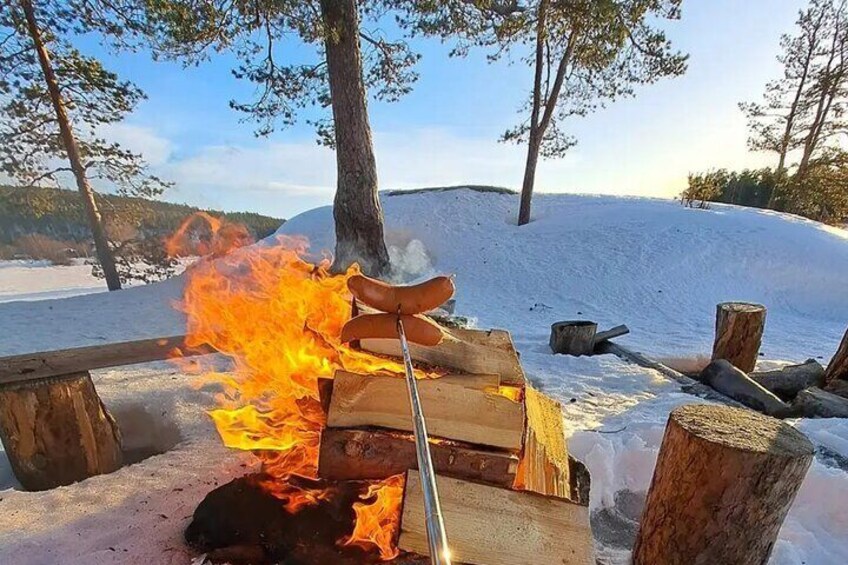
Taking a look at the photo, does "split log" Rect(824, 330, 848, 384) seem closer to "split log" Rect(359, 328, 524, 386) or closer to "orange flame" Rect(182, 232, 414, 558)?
"split log" Rect(359, 328, 524, 386)

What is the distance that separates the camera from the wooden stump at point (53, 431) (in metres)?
2.80

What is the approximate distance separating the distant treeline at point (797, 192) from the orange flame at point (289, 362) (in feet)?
59.7

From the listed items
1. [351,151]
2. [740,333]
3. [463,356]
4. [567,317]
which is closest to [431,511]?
[463,356]

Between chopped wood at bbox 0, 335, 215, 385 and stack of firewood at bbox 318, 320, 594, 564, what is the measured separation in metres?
1.96

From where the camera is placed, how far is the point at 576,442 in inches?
125

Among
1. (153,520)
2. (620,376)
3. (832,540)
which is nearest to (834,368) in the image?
(620,376)

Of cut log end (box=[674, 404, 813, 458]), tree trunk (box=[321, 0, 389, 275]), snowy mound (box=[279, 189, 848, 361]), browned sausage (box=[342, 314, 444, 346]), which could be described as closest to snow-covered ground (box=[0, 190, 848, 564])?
snowy mound (box=[279, 189, 848, 361])

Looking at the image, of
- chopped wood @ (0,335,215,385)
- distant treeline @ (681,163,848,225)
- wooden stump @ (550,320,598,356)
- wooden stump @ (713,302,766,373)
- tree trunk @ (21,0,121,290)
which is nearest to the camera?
chopped wood @ (0,335,215,385)

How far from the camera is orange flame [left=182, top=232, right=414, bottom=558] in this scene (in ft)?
6.79

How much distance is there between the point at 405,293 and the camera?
6.67ft

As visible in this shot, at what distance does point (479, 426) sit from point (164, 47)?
9211 millimetres

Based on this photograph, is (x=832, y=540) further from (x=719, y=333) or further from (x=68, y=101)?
(x=68, y=101)

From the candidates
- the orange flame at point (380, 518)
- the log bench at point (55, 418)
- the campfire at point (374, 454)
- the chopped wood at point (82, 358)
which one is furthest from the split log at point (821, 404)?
the log bench at point (55, 418)

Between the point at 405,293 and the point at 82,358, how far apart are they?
2.51 metres
